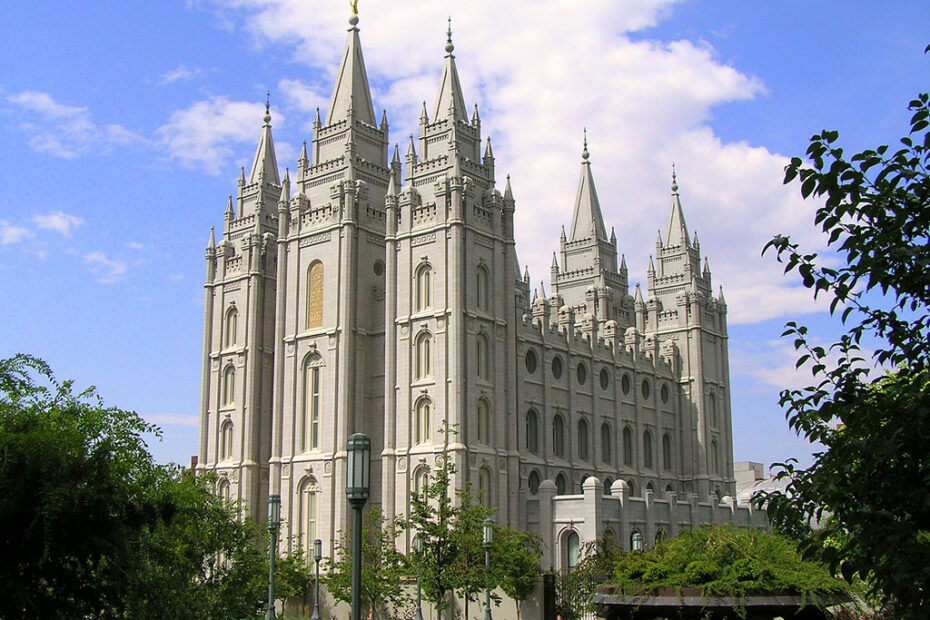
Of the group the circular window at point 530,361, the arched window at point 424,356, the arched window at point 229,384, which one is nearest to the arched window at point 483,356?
the arched window at point 424,356

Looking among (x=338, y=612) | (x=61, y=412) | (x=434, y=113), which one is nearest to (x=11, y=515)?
(x=61, y=412)

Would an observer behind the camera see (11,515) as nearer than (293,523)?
Yes

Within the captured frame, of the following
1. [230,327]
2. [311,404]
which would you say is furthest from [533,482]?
[230,327]

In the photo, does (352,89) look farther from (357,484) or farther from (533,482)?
(357,484)

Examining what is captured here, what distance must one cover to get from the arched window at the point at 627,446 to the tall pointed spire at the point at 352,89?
2345cm

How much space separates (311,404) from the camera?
51125 millimetres

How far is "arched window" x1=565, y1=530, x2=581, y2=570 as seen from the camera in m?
45.5

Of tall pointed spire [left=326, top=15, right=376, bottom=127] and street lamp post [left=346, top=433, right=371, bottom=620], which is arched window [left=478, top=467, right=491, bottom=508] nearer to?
tall pointed spire [left=326, top=15, right=376, bottom=127]

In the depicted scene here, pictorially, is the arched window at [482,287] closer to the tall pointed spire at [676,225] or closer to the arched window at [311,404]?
the arched window at [311,404]

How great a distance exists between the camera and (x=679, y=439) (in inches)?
2564

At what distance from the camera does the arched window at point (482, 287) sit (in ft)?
160

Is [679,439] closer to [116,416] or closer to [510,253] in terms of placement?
[510,253]

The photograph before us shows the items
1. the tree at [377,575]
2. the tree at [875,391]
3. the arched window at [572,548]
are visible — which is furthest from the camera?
the arched window at [572,548]

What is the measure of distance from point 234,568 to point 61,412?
46.7 feet
